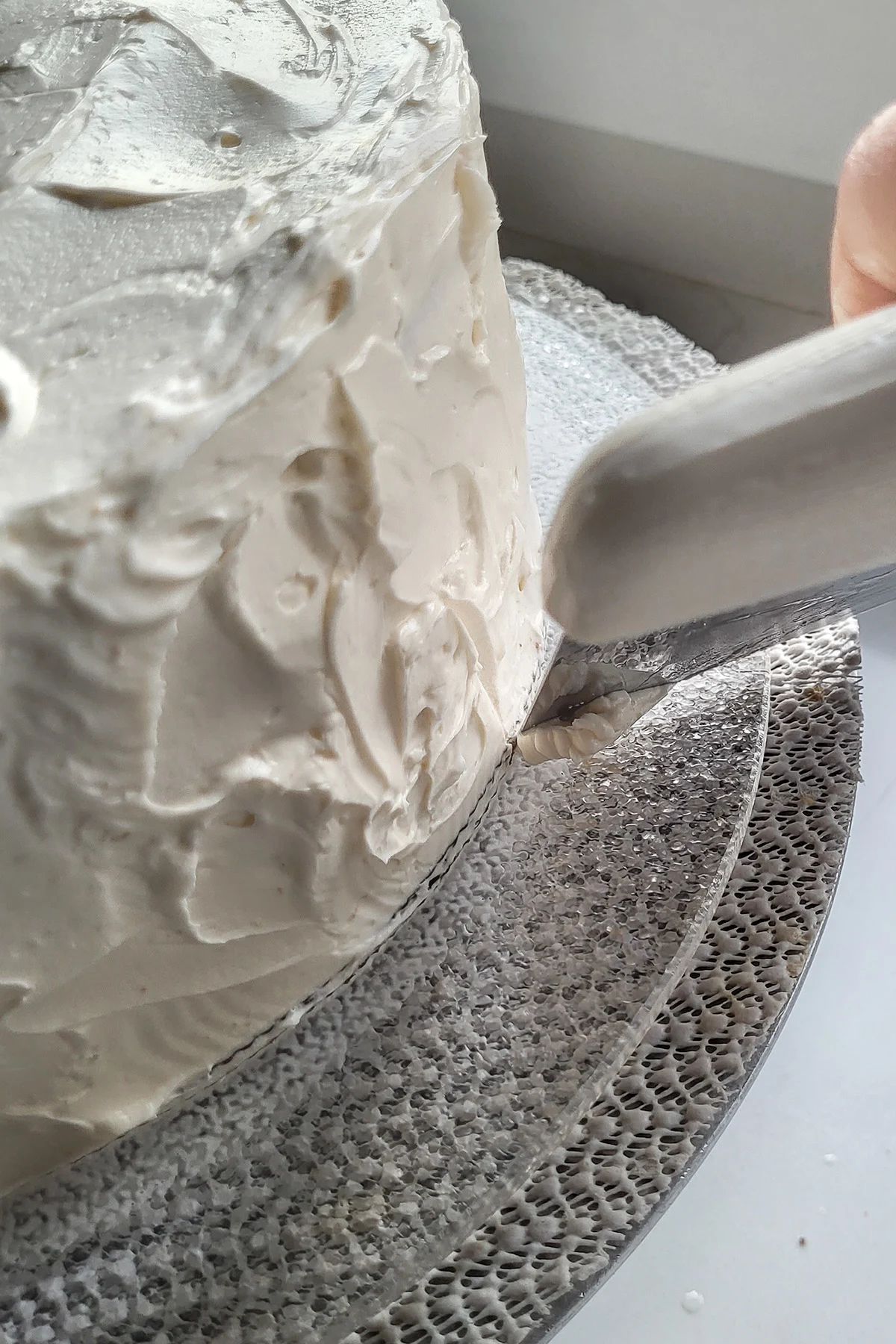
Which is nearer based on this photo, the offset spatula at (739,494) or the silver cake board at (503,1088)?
the offset spatula at (739,494)

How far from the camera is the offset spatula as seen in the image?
349 millimetres

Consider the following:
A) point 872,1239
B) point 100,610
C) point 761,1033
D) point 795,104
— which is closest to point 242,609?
point 100,610

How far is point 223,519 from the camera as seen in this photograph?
47 centimetres

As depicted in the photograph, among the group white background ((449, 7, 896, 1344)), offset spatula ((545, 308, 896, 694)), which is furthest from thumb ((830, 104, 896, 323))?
offset spatula ((545, 308, 896, 694))

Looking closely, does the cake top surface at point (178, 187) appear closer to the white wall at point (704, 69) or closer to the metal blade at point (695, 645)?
the metal blade at point (695, 645)

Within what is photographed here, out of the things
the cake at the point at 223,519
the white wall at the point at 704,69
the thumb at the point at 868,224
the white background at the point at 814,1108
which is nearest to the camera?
the cake at the point at 223,519

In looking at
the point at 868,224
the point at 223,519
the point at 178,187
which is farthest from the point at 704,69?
the point at 223,519

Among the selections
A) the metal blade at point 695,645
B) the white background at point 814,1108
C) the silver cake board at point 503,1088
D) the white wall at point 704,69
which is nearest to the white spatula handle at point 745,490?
the metal blade at point 695,645

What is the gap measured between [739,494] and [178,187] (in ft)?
1.10

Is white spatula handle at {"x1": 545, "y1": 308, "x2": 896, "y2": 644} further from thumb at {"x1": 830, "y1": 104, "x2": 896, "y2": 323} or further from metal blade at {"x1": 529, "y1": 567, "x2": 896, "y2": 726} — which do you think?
thumb at {"x1": 830, "y1": 104, "x2": 896, "y2": 323}

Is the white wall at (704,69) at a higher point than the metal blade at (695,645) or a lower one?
higher

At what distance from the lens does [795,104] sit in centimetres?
122

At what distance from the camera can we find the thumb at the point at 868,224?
851mm

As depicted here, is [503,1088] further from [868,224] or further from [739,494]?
[868,224]
